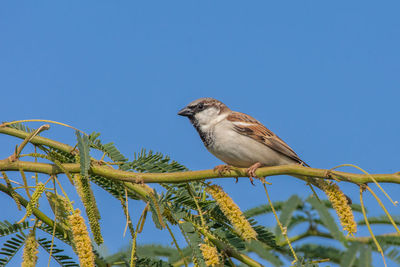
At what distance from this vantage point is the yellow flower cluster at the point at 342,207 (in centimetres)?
222

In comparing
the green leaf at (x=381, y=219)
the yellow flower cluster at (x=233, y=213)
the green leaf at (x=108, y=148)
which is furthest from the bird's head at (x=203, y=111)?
the yellow flower cluster at (x=233, y=213)

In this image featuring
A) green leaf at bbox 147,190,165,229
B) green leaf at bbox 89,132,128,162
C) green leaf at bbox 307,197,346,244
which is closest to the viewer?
green leaf at bbox 147,190,165,229

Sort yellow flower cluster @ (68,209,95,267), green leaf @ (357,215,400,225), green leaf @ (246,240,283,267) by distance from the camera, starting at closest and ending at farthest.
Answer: yellow flower cluster @ (68,209,95,267)
green leaf @ (246,240,283,267)
green leaf @ (357,215,400,225)

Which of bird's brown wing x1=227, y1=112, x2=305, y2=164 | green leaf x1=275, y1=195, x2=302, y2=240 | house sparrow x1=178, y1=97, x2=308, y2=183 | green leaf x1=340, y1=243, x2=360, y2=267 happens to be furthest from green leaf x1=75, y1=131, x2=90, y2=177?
bird's brown wing x1=227, y1=112, x2=305, y2=164

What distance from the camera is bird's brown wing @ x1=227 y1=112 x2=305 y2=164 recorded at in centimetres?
467

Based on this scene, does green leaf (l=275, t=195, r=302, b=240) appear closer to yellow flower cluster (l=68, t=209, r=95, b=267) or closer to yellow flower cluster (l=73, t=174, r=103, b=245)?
yellow flower cluster (l=73, t=174, r=103, b=245)

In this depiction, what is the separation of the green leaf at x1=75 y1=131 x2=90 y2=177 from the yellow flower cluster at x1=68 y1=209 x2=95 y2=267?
0.22 meters

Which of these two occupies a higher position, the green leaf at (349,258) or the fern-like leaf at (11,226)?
the fern-like leaf at (11,226)

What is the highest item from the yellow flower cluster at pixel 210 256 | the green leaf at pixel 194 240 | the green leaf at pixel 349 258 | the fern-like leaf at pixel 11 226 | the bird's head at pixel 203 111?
the bird's head at pixel 203 111

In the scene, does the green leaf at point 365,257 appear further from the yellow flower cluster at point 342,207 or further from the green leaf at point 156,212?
the green leaf at point 156,212

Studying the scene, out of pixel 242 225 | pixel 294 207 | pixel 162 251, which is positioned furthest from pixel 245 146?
pixel 242 225

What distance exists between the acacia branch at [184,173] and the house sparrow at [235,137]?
181 cm

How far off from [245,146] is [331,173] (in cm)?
225

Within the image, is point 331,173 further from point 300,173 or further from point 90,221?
point 90,221
